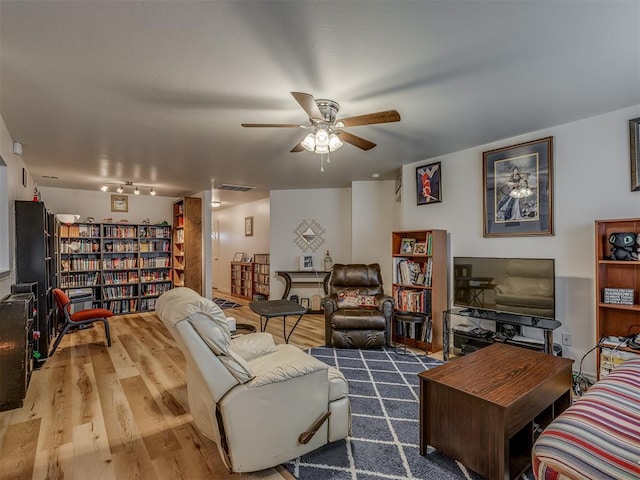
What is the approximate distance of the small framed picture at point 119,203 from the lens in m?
6.30

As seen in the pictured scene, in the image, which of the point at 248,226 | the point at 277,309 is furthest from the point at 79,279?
the point at 277,309

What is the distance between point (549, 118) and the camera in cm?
282

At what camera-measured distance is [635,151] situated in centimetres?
257

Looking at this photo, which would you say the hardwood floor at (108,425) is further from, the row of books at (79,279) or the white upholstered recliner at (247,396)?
the row of books at (79,279)

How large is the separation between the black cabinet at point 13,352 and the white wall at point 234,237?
4.74m

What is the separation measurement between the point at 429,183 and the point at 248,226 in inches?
194

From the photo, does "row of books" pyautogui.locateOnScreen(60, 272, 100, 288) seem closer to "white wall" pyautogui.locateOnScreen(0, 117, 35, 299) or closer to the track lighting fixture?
the track lighting fixture

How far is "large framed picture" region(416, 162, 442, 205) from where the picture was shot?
3.96 meters

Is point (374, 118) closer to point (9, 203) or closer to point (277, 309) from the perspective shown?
point (277, 309)

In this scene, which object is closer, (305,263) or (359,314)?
(359,314)

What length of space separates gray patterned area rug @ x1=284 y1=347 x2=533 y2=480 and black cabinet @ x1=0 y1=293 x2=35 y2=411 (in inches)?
89.8

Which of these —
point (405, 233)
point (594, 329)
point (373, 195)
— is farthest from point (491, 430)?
point (373, 195)

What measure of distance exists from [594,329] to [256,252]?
6104 millimetres

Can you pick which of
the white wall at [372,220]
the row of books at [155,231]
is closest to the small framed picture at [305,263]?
the white wall at [372,220]
